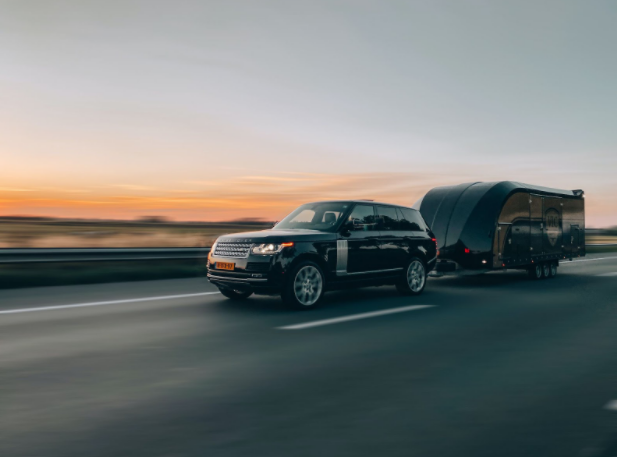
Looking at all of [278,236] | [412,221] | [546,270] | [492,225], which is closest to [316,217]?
[278,236]

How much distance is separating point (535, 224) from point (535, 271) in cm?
133

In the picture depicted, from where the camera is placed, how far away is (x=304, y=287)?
9.80 meters

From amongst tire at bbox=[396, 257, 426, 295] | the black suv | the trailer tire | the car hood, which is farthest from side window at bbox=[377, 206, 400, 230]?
the trailer tire

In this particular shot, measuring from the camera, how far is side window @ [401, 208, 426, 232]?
12195mm

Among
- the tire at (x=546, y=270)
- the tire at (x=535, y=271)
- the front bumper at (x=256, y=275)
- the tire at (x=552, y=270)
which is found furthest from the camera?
the tire at (x=552, y=270)

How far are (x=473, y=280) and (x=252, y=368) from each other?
11375mm

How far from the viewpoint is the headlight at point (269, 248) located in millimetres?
9547

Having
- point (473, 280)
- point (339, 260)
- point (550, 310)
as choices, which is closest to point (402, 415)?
point (339, 260)

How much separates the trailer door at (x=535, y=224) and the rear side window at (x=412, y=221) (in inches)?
184

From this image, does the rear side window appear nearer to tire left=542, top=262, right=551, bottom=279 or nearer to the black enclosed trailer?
the black enclosed trailer

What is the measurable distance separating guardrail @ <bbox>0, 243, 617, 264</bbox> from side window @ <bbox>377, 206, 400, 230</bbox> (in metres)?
6.68

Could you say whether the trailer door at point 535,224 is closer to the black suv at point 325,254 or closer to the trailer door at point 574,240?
the trailer door at point 574,240

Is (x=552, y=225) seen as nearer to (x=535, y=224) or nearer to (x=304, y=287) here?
(x=535, y=224)

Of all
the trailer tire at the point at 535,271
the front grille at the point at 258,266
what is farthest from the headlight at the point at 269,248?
the trailer tire at the point at 535,271
